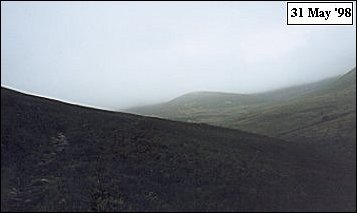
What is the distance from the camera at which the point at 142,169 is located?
1886 inches

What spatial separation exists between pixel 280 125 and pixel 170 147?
202ft

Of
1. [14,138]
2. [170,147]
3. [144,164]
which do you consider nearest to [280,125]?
[170,147]

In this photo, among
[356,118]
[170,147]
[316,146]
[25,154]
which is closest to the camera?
[25,154]

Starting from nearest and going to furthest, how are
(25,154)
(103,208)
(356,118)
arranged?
(103,208) < (25,154) < (356,118)

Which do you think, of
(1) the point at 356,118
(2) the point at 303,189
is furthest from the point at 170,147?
(1) the point at 356,118

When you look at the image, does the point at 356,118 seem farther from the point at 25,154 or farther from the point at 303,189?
the point at 25,154

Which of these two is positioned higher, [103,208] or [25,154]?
[25,154]

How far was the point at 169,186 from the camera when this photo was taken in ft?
143

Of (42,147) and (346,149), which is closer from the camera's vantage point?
(42,147)

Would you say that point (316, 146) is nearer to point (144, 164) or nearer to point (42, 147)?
point (144, 164)

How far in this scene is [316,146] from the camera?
74562mm

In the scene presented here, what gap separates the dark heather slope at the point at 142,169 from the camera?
A: 39.0 metres

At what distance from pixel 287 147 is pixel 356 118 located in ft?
98.9

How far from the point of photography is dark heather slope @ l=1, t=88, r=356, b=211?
128ft
